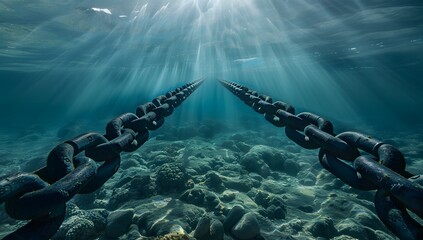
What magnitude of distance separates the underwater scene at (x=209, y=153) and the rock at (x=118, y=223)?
0.03m

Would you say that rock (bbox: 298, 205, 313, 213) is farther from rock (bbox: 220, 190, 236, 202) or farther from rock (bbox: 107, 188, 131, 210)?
rock (bbox: 107, 188, 131, 210)

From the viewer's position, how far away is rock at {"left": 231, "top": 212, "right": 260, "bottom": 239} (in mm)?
6361

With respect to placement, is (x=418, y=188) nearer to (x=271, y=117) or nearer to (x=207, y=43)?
(x=271, y=117)

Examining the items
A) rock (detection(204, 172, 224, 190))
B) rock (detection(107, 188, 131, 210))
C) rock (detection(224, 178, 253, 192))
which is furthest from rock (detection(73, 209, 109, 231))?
rock (detection(224, 178, 253, 192))

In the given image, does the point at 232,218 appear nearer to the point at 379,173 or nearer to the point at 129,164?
the point at 379,173

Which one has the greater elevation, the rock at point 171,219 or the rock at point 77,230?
the rock at point 77,230

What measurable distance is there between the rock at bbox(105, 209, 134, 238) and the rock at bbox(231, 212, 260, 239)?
290 cm

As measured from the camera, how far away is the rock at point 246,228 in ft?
20.9

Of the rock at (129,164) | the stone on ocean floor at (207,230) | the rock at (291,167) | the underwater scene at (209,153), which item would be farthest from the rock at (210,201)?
the rock at (291,167)

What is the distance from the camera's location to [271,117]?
3.14m

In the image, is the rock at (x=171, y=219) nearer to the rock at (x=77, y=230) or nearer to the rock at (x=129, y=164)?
the rock at (x=77, y=230)

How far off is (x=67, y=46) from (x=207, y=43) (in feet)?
43.9

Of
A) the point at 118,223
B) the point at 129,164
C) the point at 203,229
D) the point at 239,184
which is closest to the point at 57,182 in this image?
the point at 203,229

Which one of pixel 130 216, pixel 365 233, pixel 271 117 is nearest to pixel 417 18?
pixel 365 233
